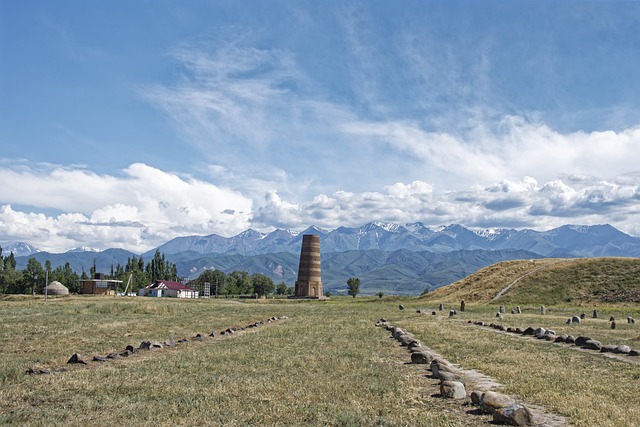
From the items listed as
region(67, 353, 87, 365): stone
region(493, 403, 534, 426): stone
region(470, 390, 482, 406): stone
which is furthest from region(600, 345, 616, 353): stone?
region(67, 353, 87, 365): stone

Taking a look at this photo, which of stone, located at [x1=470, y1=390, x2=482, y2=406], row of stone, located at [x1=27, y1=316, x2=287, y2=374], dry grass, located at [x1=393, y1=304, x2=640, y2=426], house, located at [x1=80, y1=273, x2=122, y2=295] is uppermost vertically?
house, located at [x1=80, y1=273, x2=122, y2=295]

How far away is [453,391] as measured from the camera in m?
14.8

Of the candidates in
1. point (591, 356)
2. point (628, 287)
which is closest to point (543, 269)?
point (628, 287)

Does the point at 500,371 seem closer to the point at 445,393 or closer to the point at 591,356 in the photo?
the point at 445,393

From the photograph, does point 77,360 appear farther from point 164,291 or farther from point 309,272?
point 164,291

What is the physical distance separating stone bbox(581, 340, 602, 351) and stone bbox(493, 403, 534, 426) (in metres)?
16.6

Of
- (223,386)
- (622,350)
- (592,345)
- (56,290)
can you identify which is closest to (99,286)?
(56,290)

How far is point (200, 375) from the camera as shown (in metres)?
18.5

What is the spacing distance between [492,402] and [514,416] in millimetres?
1029

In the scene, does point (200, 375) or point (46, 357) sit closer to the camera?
point (200, 375)

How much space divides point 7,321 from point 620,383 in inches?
1696

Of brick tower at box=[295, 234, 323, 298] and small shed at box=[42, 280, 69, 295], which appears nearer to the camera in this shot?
brick tower at box=[295, 234, 323, 298]

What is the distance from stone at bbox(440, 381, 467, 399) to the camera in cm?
1477

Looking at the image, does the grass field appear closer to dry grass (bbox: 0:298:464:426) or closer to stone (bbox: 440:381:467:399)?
dry grass (bbox: 0:298:464:426)
